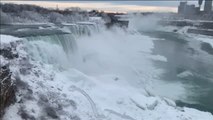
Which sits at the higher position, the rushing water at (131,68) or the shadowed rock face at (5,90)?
the shadowed rock face at (5,90)

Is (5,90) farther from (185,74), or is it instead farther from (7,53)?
(185,74)

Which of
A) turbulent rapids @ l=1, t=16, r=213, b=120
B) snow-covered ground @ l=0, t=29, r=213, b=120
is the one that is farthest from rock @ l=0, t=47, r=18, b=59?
snow-covered ground @ l=0, t=29, r=213, b=120

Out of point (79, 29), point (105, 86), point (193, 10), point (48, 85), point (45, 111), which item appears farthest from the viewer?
point (193, 10)

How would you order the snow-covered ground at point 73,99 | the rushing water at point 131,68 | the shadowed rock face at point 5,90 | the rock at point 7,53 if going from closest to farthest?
the shadowed rock face at point 5,90 → the snow-covered ground at point 73,99 → the rock at point 7,53 → the rushing water at point 131,68

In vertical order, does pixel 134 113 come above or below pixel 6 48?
below

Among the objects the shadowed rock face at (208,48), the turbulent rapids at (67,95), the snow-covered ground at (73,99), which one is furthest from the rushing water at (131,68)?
the shadowed rock face at (208,48)

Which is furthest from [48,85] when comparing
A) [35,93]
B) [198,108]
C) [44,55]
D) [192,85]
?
[192,85]

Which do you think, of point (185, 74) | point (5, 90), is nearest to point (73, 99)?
point (5, 90)

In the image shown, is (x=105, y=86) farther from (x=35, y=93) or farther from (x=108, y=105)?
(x=35, y=93)

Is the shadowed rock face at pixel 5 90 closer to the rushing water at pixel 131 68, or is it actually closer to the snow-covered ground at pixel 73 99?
the snow-covered ground at pixel 73 99

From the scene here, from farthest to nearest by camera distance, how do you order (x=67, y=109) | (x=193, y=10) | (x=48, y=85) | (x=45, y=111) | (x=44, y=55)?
(x=193, y=10) < (x=44, y=55) < (x=48, y=85) < (x=67, y=109) < (x=45, y=111)
